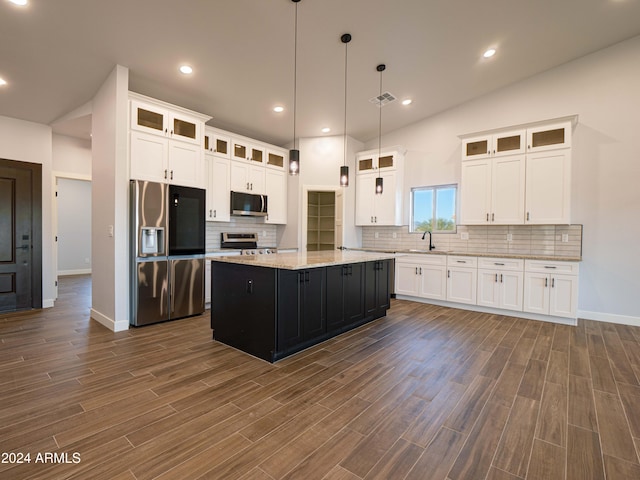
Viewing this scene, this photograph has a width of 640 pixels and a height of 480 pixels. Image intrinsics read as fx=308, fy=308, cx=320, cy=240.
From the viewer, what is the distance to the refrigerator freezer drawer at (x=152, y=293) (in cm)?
378

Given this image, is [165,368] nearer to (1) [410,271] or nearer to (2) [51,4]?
(2) [51,4]

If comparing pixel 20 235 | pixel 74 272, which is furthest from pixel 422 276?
pixel 74 272

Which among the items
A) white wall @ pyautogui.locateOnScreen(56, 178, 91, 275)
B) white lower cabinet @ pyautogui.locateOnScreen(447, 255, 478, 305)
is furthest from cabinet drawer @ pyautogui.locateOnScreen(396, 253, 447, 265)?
white wall @ pyautogui.locateOnScreen(56, 178, 91, 275)

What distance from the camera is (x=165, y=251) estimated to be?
398cm

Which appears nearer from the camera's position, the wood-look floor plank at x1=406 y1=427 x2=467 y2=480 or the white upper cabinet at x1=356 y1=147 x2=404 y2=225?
the wood-look floor plank at x1=406 y1=427 x2=467 y2=480

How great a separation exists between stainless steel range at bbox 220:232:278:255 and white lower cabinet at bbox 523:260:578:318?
4032mm

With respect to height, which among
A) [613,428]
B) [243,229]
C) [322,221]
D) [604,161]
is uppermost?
[604,161]

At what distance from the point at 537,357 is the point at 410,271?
8.56ft

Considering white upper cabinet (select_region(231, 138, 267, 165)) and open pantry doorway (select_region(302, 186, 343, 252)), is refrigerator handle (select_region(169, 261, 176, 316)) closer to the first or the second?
white upper cabinet (select_region(231, 138, 267, 165))

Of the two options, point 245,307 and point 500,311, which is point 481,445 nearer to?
point 245,307

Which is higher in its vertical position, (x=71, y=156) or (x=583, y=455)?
(x=71, y=156)

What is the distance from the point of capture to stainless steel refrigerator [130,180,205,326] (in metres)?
3.77

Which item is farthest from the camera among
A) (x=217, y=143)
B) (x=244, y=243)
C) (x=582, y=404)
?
(x=244, y=243)

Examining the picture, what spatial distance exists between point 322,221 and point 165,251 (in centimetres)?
358
